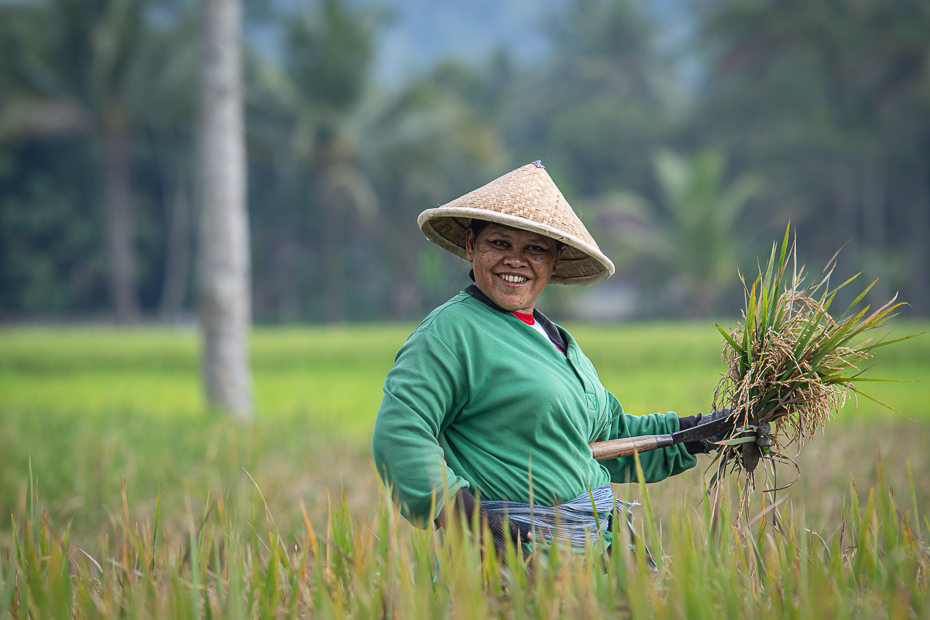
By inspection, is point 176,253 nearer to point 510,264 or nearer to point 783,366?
point 510,264

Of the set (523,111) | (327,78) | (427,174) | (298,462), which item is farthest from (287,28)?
(298,462)

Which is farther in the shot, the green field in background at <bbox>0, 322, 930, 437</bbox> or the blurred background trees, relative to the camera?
the blurred background trees

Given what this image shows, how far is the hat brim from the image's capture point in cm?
155

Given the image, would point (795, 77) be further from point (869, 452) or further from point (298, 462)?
point (298, 462)

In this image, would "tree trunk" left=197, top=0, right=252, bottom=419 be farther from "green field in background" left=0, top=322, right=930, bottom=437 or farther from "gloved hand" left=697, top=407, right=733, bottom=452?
"gloved hand" left=697, top=407, right=733, bottom=452

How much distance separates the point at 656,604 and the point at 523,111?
31106mm

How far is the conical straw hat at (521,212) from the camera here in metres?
1.56

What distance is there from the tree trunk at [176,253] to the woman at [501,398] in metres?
25.2

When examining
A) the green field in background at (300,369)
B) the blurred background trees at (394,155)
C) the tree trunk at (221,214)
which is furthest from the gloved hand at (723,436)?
the blurred background trees at (394,155)

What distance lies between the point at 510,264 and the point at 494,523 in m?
0.53

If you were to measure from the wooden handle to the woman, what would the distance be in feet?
0.08

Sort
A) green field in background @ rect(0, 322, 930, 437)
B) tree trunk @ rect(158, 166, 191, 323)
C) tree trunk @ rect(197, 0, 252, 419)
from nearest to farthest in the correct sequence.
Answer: tree trunk @ rect(197, 0, 252, 419)
green field in background @ rect(0, 322, 930, 437)
tree trunk @ rect(158, 166, 191, 323)

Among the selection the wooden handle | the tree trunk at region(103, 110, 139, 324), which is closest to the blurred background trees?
the tree trunk at region(103, 110, 139, 324)

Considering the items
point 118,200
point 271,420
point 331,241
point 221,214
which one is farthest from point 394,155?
point 271,420
